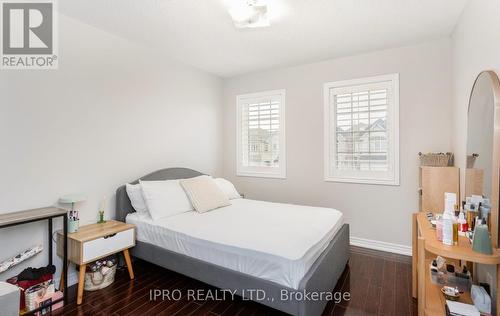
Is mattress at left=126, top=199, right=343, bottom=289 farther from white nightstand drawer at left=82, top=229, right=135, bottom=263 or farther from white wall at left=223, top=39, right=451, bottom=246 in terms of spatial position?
white wall at left=223, top=39, right=451, bottom=246

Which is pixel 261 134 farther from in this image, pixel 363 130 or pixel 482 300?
pixel 482 300

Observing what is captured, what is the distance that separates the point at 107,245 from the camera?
2.30 metres

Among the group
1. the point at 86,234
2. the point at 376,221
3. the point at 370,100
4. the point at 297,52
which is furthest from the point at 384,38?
the point at 86,234

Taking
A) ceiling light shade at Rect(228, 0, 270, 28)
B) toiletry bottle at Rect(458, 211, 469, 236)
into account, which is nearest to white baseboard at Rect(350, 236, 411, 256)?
toiletry bottle at Rect(458, 211, 469, 236)

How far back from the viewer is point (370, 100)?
3.27 meters

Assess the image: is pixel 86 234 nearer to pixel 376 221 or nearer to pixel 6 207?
pixel 6 207

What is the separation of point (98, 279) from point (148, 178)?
3.86ft

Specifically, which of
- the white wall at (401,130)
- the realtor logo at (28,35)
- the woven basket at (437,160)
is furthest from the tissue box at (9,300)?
the woven basket at (437,160)

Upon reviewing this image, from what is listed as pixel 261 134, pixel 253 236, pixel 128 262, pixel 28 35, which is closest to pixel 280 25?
pixel 261 134

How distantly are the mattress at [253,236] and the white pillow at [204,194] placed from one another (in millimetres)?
98

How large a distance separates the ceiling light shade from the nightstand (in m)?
2.29

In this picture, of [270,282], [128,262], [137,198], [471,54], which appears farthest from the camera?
[137,198]

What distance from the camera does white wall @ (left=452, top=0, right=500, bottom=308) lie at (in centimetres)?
156

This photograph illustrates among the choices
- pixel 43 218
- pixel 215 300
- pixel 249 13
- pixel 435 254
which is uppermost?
pixel 249 13
